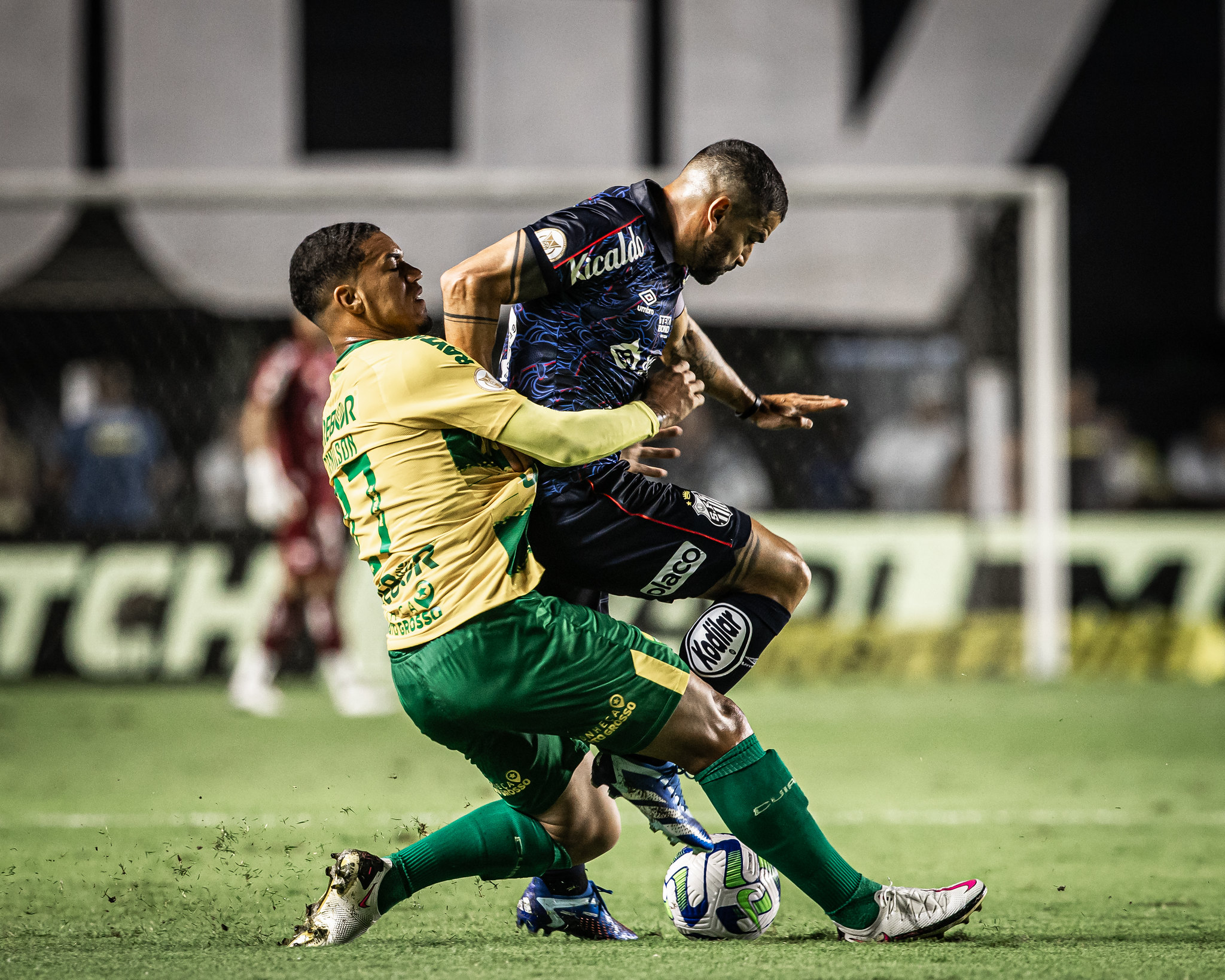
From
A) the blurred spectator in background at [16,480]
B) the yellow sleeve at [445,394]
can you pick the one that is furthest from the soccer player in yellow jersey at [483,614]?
the blurred spectator in background at [16,480]

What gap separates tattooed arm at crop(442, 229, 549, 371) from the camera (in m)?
3.26

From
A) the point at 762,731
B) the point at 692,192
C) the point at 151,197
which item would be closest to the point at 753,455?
Answer: the point at 762,731

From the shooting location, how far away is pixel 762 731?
7938mm

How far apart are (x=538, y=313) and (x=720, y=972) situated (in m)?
1.54

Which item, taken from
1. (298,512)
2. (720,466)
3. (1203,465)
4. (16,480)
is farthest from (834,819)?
(1203,465)

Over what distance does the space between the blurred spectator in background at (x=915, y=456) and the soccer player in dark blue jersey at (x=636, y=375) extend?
6.90 m

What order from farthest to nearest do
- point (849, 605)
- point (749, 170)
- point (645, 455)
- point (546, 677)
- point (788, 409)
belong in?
point (849, 605) → point (788, 409) → point (645, 455) → point (749, 170) → point (546, 677)

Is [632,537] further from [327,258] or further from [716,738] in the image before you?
[327,258]

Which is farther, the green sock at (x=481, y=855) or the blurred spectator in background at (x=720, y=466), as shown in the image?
the blurred spectator in background at (x=720, y=466)

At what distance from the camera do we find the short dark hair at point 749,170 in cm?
350

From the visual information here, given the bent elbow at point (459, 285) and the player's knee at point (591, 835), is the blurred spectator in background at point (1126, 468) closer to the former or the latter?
the player's knee at point (591, 835)

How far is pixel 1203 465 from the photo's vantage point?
11648 millimetres

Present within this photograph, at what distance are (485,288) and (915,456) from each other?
7663 mm

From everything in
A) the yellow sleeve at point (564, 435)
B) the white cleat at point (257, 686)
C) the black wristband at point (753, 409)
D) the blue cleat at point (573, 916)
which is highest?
the black wristband at point (753, 409)
